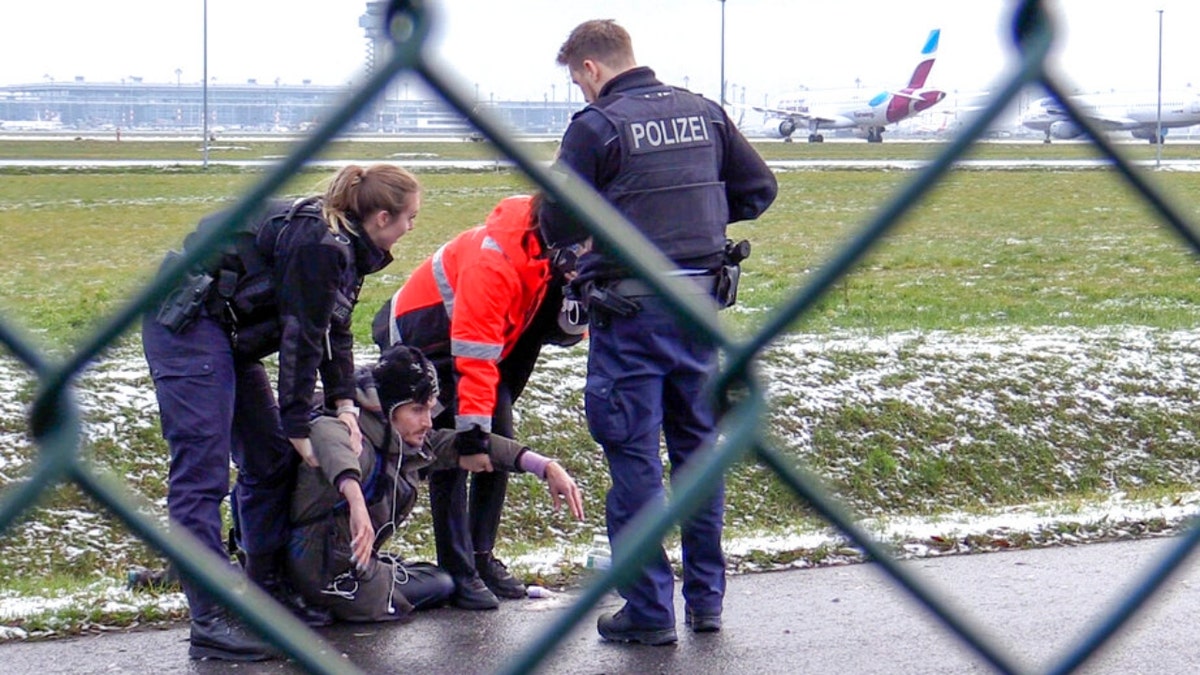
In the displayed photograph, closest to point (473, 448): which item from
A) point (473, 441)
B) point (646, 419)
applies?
point (473, 441)

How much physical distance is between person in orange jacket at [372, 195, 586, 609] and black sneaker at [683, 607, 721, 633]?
69cm

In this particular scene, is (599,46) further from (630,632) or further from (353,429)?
(630,632)

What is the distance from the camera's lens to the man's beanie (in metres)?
4.48

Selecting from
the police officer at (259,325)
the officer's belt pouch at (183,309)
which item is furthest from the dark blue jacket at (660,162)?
the officer's belt pouch at (183,309)

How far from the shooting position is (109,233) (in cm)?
1666

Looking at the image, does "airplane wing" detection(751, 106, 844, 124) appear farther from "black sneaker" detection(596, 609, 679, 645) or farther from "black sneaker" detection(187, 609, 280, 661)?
"black sneaker" detection(187, 609, 280, 661)

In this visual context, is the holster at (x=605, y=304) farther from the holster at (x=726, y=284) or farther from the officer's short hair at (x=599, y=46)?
the officer's short hair at (x=599, y=46)

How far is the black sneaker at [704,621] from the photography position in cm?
464

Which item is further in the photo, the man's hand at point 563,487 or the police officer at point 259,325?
the man's hand at point 563,487

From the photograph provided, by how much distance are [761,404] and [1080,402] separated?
7.42 meters

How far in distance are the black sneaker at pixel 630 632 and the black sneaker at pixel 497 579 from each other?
622 mm

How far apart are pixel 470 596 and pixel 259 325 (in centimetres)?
128

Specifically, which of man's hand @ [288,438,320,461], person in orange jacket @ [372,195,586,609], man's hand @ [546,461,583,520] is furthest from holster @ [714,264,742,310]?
man's hand @ [288,438,320,461]

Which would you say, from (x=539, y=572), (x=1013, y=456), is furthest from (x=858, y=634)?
(x=1013, y=456)
